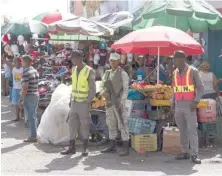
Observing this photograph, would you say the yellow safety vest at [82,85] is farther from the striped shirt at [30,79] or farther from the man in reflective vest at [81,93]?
the striped shirt at [30,79]

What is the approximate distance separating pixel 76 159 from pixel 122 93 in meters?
1.51

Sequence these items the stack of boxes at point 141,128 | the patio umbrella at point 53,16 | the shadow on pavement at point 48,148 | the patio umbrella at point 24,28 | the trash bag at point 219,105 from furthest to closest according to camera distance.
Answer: the patio umbrella at point 24,28 < the patio umbrella at point 53,16 < the trash bag at point 219,105 < the shadow on pavement at point 48,148 < the stack of boxes at point 141,128

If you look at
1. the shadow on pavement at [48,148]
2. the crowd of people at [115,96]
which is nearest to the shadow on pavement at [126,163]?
the crowd of people at [115,96]

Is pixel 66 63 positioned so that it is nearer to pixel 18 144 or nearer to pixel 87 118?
pixel 18 144

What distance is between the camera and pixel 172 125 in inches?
344

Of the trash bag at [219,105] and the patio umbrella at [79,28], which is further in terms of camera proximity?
the patio umbrella at [79,28]

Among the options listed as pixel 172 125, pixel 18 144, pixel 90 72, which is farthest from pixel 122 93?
pixel 18 144

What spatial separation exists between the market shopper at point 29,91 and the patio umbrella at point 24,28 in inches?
250

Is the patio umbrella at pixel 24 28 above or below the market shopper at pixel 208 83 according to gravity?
above

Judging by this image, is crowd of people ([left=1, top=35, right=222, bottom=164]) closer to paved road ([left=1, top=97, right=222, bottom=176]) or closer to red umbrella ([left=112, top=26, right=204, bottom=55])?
paved road ([left=1, top=97, right=222, bottom=176])

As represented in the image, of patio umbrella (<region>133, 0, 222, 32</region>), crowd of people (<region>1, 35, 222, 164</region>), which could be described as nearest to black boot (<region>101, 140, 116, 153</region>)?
crowd of people (<region>1, 35, 222, 164</region>)

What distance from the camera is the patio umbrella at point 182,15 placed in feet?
34.7

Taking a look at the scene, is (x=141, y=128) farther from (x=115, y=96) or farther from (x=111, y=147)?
(x=115, y=96)

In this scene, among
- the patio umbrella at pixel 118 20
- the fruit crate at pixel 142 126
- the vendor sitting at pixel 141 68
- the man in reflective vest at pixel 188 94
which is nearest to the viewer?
the man in reflective vest at pixel 188 94
